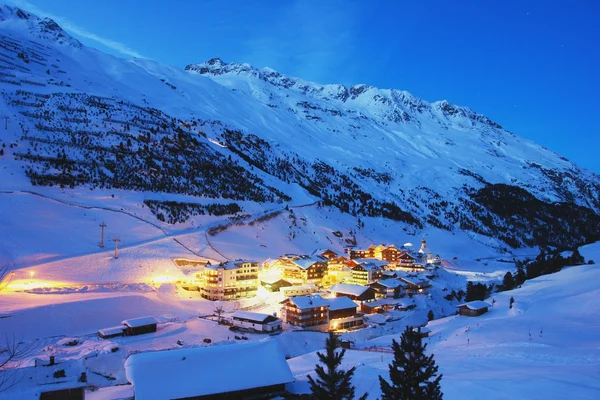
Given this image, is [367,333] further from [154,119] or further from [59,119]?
[154,119]

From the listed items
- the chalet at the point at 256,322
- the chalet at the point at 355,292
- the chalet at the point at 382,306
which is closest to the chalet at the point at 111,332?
the chalet at the point at 256,322

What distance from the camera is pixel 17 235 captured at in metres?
52.0

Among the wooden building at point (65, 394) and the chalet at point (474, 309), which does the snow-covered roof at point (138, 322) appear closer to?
the wooden building at point (65, 394)

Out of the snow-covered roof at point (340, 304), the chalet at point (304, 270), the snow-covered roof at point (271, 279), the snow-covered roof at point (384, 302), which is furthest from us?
the chalet at point (304, 270)

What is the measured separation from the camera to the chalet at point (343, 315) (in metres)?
45.8

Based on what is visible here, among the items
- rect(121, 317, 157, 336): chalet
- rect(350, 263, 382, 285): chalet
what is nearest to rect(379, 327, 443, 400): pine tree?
rect(121, 317, 157, 336): chalet

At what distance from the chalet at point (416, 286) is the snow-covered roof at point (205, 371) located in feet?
139

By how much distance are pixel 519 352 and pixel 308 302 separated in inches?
862

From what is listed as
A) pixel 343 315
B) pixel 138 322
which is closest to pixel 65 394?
pixel 138 322

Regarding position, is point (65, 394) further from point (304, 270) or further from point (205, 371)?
point (304, 270)

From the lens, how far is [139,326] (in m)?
36.3

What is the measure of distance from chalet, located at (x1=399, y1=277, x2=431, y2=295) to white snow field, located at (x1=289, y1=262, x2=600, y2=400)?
1264 cm

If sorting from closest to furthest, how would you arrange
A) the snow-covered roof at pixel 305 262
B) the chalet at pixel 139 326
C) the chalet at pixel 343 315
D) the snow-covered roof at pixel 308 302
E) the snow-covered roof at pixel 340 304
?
the chalet at pixel 139 326
the snow-covered roof at pixel 308 302
the chalet at pixel 343 315
the snow-covered roof at pixel 340 304
the snow-covered roof at pixel 305 262

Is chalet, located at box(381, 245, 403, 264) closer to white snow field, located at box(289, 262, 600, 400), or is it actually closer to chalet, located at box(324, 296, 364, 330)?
→ white snow field, located at box(289, 262, 600, 400)
